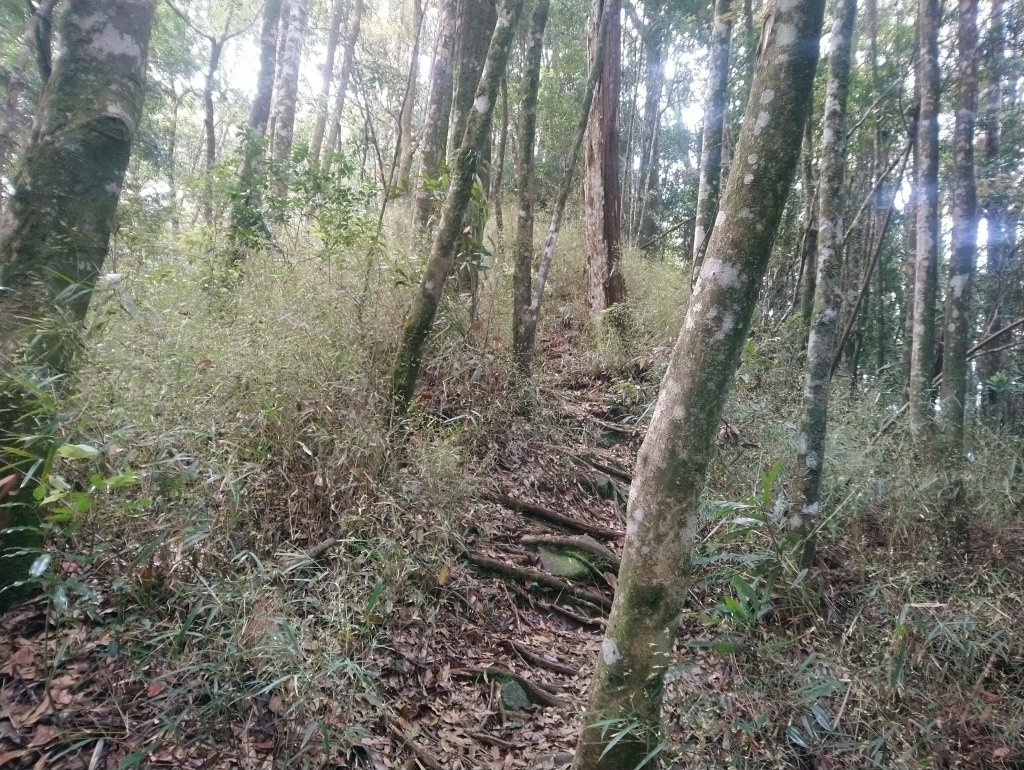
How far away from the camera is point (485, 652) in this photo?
339 centimetres

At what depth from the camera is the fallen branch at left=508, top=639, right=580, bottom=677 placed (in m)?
3.43

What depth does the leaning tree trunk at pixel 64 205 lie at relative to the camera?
246 cm

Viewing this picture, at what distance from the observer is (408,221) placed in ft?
20.4

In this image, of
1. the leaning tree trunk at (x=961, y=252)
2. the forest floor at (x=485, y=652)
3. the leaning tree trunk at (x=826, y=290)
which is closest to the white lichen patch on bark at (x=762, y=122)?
the forest floor at (x=485, y=652)

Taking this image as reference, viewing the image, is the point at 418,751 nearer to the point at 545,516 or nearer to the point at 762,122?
the point at 545,516

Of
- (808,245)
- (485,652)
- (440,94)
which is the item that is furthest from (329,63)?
(485,652)

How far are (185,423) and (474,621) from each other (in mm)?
2012

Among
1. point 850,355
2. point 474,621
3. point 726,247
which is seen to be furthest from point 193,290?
point 850,355

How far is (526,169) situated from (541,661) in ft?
14.8

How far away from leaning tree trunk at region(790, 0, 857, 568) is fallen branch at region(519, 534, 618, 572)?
4.28 ft

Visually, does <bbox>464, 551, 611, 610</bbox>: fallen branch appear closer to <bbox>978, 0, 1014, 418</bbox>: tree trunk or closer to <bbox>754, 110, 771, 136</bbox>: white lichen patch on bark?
<bbox>754, 110, 771, 136</bbox>: white lichen patch on bark

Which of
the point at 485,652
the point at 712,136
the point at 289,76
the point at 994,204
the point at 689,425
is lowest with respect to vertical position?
the point at 485,652

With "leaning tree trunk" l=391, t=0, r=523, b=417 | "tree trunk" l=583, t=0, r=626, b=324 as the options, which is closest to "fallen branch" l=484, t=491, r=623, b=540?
"leaning tree trunk" l=391, t=0, r=523, b=417

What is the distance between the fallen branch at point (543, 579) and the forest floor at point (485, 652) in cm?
2
